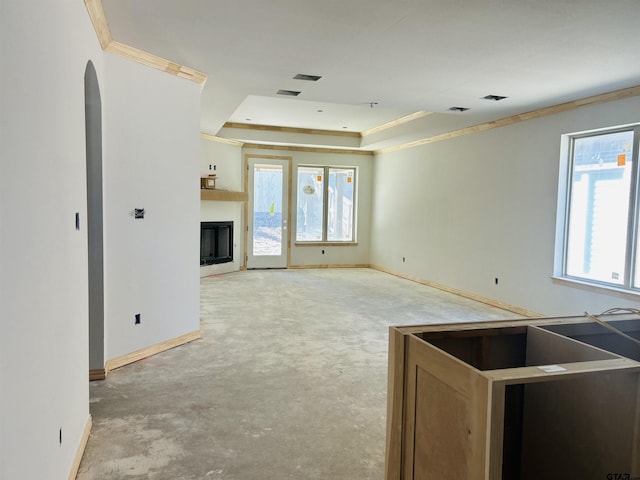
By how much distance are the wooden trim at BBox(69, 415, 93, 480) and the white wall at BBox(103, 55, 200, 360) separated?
1.03m

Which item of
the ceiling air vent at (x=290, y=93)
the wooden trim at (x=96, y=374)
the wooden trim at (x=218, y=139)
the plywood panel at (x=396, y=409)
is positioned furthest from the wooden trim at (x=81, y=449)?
the wooden trim at (x=218, y=139)

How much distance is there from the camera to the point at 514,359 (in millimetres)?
2057

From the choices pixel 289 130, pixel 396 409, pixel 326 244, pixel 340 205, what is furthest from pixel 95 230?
pixel 340 205

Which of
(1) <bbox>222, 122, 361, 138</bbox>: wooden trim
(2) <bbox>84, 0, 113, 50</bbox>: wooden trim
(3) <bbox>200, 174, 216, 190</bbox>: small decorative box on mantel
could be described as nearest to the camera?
(2) <bbox>84, 0, 113, 50</bbox>: wooden trim

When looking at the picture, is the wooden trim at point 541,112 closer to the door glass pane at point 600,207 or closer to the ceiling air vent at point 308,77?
the door glass pane at point 600,207

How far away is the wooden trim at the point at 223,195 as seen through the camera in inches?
314

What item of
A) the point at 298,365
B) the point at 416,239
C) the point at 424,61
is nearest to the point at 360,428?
the point at 298,365

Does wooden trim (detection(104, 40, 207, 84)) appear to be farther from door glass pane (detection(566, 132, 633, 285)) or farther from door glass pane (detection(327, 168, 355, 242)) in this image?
door glass pane (detection(327, 168, 355, 242))

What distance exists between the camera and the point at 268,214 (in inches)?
383

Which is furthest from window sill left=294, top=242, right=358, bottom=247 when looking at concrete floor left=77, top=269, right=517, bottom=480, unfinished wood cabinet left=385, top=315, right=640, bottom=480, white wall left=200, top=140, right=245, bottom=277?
unfinished wood cabinet left=385, top=315, right=640, bottom=480

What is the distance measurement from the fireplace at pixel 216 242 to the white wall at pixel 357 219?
1.45m

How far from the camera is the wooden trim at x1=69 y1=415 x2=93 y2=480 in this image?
7.47 ft

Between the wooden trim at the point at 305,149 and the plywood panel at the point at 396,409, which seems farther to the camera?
the wooden trim at the point at 305,149

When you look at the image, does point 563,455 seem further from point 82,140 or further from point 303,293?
point 303,293
